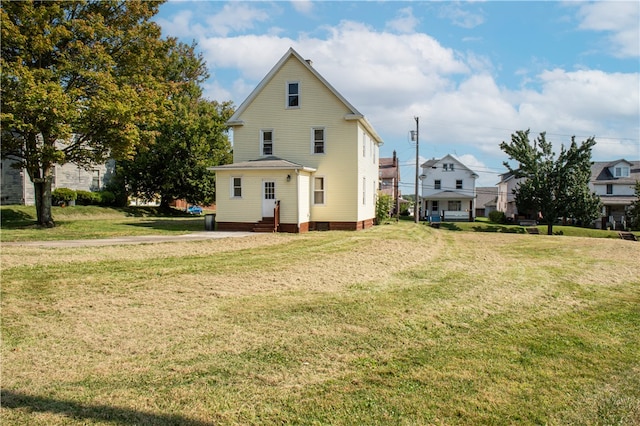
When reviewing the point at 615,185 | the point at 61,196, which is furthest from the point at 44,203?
the point at 615,185

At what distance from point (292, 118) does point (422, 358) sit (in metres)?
19.0

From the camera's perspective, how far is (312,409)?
4340 millimetres

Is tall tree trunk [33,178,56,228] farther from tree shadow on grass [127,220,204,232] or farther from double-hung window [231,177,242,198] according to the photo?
double-hung window [231,177,242,198]

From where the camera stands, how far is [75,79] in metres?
20.9

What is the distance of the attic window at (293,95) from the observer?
23.2 metres

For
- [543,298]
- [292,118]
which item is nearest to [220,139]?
[292,118]

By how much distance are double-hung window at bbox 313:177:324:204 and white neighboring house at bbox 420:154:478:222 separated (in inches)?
1372

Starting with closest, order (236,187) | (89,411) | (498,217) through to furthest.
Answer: (89,411), (236,187), (498,217)

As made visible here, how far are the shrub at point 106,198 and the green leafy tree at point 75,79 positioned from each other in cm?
1259

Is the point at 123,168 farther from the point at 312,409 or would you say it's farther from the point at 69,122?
the point at 312,409

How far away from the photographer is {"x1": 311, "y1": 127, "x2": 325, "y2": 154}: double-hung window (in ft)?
75.6

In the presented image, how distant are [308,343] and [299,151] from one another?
17.9 m

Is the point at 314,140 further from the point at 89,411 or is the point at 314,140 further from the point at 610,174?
the point at 610,174

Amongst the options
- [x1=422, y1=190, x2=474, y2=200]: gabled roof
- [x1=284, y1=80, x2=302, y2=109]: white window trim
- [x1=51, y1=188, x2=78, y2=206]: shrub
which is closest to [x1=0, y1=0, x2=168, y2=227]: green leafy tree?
[x1=284, y1=80, x2=302, y2=109]: white window trim
